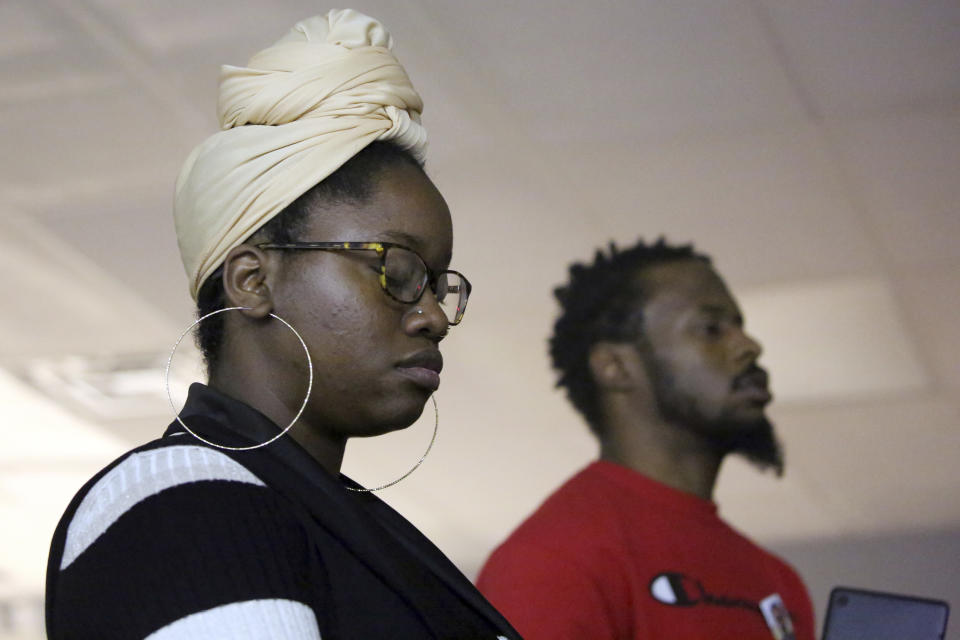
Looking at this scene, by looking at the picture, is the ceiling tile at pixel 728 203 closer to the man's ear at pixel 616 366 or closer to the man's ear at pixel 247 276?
the man's ear at pixel 616 366

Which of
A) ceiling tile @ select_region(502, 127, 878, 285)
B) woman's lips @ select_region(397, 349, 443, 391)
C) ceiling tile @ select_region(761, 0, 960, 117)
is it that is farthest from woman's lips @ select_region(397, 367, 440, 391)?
ceiling tile @ select_region(502, 127, 878, 285)

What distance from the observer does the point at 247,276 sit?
1.04 metres

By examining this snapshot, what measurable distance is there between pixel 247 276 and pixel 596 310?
1407mm

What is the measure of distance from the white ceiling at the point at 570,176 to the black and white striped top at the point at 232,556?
1889 mm

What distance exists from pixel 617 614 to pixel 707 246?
2048 millimetres

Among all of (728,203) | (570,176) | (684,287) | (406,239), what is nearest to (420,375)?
(406,239)

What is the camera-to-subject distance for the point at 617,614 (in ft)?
5.79

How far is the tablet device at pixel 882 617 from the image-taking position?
1675 millimetres

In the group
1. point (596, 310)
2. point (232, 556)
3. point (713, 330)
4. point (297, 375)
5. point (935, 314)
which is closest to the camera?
point (232, 556)

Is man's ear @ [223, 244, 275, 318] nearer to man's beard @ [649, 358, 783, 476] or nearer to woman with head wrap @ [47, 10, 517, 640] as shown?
woman with head wrap @ [47, 10, 517, 640]

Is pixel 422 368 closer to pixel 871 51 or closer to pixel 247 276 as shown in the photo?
pixel 247 276

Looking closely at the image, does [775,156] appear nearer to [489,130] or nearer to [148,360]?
[489,130]

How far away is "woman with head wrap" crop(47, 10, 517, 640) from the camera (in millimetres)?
805

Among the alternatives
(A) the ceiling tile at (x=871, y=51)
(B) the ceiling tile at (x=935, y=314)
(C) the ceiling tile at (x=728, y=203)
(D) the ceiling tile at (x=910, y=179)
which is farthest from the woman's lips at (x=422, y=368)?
(B) the ceiling tile at (x=935, y=314)
